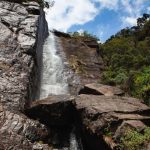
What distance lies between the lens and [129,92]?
93.6ft

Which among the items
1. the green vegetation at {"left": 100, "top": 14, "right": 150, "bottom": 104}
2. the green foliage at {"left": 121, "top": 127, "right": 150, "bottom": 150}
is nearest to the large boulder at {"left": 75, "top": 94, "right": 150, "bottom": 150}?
the green foliage at {"left": 121, "top": 127, "right": 150, "bottom": 150}

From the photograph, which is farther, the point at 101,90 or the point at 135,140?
the point at 101,90

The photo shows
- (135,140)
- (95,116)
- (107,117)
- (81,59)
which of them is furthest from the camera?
(81,59)

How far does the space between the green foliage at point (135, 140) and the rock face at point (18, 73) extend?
18.0 feet

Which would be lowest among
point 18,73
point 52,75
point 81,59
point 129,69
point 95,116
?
point 95,116

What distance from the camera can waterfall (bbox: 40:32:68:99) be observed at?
29.7 m

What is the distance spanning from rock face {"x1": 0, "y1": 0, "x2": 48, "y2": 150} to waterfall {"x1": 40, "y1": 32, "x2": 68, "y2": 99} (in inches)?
42.2

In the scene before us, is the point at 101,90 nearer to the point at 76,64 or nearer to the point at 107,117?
the point at 107,117

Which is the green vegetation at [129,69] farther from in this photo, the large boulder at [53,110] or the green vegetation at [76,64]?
the large boulder at [53,110]

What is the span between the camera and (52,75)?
32.5 metres

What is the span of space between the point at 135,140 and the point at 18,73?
11.6 metres

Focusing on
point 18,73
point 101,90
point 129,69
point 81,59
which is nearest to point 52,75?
point 81,59

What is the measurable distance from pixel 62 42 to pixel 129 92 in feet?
51.8

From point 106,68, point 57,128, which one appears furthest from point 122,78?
point 57,128
